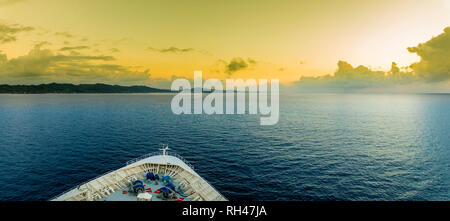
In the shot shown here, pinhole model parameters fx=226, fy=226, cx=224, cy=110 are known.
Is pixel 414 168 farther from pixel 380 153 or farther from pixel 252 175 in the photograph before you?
pixel 252 175

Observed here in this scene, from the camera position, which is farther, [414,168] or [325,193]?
[414,168]

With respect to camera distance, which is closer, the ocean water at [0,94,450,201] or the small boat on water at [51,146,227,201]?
the small boat on water at [51,146,227,201]

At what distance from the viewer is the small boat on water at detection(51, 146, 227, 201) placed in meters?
37.4

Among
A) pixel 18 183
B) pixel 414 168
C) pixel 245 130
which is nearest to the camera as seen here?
pixel 18 183

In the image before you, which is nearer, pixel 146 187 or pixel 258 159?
pixel 146 187

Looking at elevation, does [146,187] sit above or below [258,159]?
above

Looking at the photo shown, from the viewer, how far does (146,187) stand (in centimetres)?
4194

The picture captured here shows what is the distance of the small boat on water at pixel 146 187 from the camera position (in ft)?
123

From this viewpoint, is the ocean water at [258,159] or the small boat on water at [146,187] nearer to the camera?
the small boat on water at [146,187]
